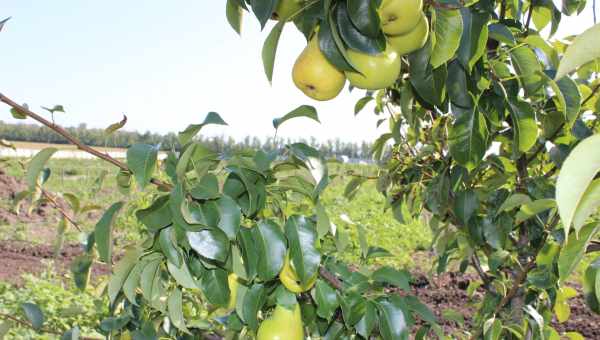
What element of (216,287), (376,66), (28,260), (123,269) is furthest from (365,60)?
(28,260)

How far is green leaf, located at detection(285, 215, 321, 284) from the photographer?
821 millimetres

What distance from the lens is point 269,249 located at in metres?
0.81

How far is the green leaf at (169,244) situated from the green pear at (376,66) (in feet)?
1.22

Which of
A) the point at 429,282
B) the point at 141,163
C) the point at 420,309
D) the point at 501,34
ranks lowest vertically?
the point at 429,282

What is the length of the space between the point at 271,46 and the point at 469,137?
46cm

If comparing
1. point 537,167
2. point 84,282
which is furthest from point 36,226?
point 537,167

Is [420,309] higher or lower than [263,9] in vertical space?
lower

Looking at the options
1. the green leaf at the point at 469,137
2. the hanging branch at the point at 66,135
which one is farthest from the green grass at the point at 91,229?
the green leaf at the point at 469,137

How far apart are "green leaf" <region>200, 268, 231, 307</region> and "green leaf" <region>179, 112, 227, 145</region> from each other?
227mm

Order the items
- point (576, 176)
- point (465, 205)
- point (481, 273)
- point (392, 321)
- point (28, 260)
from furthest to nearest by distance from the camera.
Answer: point (28, 260) → point (481, 273) → point (465, 205) → point (392, 321) → point (576, 176)

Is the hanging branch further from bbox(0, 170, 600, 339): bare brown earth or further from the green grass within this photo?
bbox(0, 170, 600, 339): bare brown earth

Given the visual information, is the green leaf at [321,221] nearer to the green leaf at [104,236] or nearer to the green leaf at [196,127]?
the green leaf at [196,127]

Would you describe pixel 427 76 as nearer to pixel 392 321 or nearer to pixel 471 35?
pixel 471 35

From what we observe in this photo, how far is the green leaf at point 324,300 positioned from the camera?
35.8 inches
